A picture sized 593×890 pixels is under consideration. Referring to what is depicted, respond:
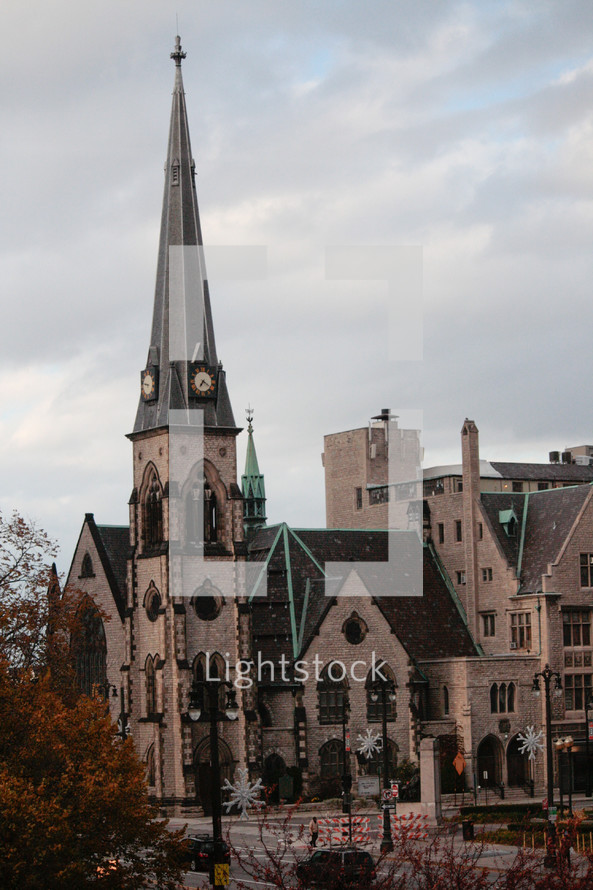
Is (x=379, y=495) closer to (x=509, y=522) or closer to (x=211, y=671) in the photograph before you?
(x=509, y=522)

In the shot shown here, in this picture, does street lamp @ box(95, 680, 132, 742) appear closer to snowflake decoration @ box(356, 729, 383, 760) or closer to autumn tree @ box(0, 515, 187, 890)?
snowflake decoration @ box(356, 729, 383, 760)

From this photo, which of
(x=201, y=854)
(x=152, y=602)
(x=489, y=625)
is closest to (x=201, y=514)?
(x=152, y=602)

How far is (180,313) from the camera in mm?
80625

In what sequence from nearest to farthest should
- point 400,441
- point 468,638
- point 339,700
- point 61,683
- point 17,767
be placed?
point 17,767, point 61,683, point 339,700, point 468,638, point 400,441

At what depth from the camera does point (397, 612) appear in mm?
83625

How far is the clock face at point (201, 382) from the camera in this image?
263 feet

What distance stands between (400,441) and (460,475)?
12.8 meters

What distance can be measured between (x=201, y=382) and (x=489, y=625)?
20.8 m

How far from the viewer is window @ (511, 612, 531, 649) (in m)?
83.4

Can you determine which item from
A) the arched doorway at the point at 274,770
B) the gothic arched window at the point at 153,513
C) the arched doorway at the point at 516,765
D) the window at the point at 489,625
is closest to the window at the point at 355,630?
the arched doorway at the point at 274,770

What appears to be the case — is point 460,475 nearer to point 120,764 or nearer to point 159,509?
point 159,509

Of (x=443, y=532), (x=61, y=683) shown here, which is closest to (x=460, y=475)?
(x=443, y=532)

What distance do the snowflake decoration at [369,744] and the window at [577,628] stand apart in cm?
1165

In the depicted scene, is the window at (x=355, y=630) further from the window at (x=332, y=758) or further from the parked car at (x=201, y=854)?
the parked car at (x=201, y=854)
